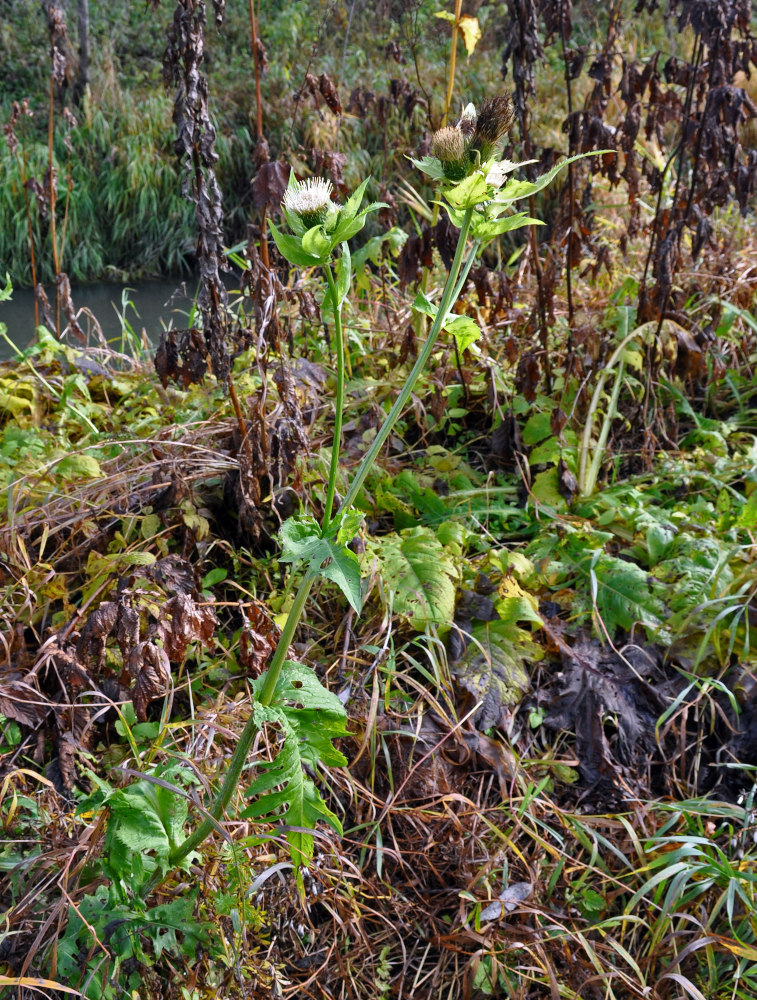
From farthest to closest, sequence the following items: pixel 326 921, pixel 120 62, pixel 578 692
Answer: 1. pixel 120 62
2. pixel 578 692
3. pixel 326 921

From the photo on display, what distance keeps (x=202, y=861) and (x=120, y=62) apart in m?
10.7

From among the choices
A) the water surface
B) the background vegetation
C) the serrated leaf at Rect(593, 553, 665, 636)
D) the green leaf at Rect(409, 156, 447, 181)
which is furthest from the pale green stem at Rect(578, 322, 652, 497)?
the water surface

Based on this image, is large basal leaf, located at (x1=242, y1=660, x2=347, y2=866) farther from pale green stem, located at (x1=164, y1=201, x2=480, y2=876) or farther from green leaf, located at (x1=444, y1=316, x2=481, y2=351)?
green leaf, located at (x1=444, y1=316, x2=481, y2=351)

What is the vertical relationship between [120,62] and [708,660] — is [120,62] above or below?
above

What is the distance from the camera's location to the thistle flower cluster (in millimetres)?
1015

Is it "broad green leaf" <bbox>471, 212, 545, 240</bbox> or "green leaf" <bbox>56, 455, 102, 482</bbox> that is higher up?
"broad green leaf" <bbox>471, 212, 545, 240</bbox>

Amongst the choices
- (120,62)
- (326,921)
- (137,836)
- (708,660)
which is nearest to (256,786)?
(137,836)

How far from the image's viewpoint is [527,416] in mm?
2430

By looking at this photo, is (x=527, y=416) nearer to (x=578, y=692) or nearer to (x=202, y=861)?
(x=578, y=692)

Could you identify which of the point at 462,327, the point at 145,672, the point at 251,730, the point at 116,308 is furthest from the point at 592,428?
the point at 116,308

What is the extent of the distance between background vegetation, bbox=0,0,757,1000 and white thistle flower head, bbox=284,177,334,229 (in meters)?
0.27

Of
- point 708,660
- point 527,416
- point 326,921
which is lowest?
point 326,921

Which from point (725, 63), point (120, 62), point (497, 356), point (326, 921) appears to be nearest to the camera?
point (326, 921)

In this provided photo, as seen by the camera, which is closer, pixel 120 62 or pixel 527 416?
pixel 527 416
